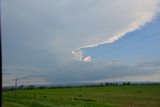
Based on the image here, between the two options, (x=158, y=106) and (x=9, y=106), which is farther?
(x=158, y=106)

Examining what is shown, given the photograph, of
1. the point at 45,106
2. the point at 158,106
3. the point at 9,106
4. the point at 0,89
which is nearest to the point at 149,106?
the point at 158,106

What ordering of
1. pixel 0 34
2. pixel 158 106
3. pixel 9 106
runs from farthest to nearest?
pixel 158 106
pixel 9 106
pixel 0 34

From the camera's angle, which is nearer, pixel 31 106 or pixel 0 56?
pixel 0 56

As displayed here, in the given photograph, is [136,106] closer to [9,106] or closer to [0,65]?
[9,106]

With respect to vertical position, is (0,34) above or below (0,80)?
above

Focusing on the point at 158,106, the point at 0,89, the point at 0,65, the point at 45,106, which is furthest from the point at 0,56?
the point at 158,106

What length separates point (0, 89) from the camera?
11.4 feet

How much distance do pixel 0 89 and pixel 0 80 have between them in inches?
3.9

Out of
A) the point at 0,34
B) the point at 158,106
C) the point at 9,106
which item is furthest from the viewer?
the point at 158,106

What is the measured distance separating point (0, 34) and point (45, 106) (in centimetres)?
2950

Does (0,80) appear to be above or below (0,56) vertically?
below

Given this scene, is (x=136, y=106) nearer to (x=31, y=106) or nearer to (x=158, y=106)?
(x=158, y=106)

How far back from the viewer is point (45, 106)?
32312mm

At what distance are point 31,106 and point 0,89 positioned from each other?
29780 mm
